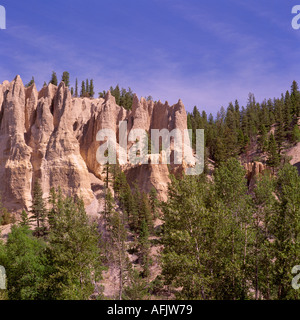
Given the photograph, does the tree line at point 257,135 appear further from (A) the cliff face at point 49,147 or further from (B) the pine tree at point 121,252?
(B) the pine tree at point 121,252

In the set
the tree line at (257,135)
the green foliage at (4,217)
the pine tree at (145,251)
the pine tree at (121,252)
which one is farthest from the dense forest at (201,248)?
the tree line at (257,135)

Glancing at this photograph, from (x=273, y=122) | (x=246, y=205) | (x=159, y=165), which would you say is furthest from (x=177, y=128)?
(x=246, y=205)

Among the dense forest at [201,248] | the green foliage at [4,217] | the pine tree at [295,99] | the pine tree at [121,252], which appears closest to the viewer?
the dense forest at [201,248]

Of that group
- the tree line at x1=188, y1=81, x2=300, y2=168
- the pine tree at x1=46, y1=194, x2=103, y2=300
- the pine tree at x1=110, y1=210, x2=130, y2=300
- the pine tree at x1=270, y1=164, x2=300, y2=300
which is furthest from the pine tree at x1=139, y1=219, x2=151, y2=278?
the tree line at x1=188, y1=81, x2=300, y2=168

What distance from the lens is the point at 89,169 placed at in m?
56.2

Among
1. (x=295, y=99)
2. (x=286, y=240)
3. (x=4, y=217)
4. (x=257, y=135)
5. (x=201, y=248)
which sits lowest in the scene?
(x=4, y=217)

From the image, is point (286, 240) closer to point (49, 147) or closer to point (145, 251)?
point (145, 251)

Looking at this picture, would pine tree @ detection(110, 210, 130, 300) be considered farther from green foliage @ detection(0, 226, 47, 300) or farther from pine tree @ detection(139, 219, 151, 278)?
green foliage @ detection(0, 226, 47, 300)

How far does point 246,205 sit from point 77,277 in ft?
38.4

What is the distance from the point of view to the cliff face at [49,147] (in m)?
48.5

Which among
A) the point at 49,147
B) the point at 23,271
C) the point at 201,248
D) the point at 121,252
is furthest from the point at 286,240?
the point at 49,147

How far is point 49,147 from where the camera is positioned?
168 ft

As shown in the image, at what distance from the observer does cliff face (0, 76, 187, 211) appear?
159 feet
